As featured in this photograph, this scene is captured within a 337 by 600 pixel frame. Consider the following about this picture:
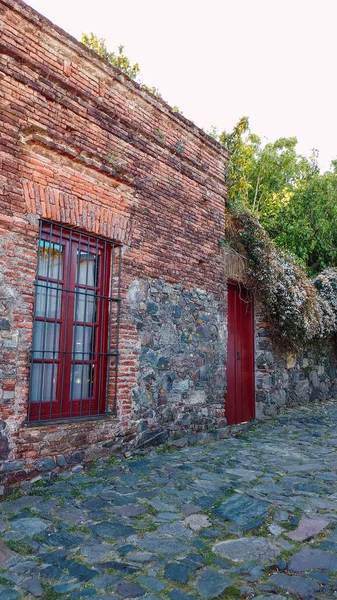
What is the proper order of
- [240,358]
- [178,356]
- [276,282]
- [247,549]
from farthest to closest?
1. [276,282]
2. [240,358]
3. [178,356]
4. [247,549]

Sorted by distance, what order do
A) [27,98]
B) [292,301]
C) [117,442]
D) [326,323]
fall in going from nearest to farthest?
1. [27,98]
2. [117,442]
3. [292,301]
4. [326,323]

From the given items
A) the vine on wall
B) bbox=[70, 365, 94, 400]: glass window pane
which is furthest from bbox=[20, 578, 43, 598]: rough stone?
the vine on wall

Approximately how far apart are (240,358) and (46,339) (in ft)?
13.1

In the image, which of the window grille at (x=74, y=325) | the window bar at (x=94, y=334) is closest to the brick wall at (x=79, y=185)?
the window grille at (x=74, y=325)

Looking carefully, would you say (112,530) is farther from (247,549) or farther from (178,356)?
(178,356)

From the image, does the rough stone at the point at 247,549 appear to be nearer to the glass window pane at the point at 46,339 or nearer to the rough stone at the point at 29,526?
the rough stone at the point at 29,526

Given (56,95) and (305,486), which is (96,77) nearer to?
(56,95)

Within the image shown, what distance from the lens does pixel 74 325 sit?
4.51m

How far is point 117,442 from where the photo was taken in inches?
183

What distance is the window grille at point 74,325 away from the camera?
4180mm

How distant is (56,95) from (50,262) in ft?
5.35

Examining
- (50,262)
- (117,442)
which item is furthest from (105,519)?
(50,262)

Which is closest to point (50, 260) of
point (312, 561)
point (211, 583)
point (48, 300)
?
point (48, 300)

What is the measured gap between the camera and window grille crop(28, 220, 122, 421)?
13.7 ft
